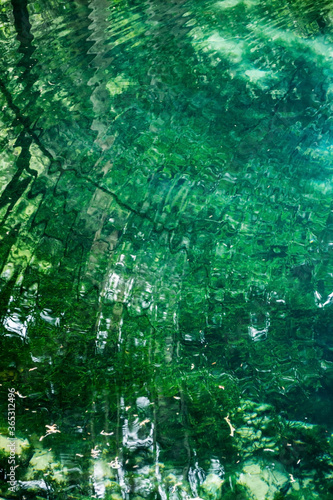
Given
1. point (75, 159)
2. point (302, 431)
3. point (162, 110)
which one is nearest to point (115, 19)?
point (162, 110)

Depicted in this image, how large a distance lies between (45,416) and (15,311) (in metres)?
0.34

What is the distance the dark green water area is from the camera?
1244 mm

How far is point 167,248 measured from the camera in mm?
1522

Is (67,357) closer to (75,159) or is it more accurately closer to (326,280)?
(75,159)

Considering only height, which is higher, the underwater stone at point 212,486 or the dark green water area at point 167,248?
the dark green water area at point 167,248

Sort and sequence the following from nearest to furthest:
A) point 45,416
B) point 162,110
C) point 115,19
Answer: point 45,416
point 115,19
point 162,110

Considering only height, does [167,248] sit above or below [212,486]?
above

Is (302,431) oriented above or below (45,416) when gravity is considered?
below

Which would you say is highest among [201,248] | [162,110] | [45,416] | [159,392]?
[162,110]

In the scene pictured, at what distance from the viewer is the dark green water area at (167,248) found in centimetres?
124

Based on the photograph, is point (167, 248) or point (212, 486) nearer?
point (212, 486)

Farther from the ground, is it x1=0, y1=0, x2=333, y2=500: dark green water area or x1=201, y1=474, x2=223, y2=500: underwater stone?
x1=0, y1=0, x2=333, y2=500: dark green water area

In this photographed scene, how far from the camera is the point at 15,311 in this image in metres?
1.35

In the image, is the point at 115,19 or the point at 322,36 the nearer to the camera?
the point at 115,19
